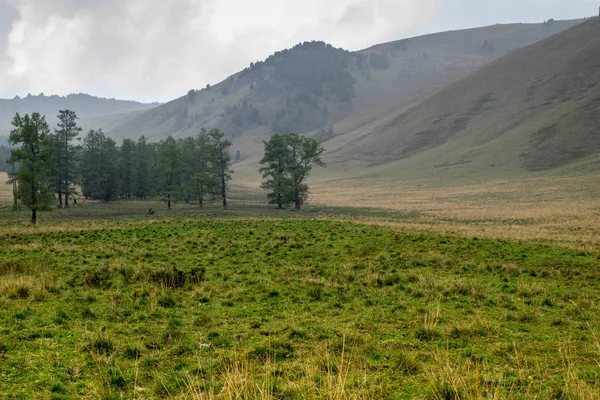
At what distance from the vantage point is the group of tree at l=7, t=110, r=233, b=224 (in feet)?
A: 136

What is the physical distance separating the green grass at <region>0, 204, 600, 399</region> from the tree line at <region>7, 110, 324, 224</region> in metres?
25.5

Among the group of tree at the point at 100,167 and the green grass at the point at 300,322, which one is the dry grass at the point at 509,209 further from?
the group of tree at the point at 100,167

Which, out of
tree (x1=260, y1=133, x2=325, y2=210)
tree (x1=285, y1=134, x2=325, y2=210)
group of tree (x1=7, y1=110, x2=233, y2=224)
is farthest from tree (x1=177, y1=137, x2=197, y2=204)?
tree (x1=285, y1=134, x2=325, y2=210)

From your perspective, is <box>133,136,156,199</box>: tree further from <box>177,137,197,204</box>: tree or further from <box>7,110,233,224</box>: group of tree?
<box>177,137,197,204</box>: tree

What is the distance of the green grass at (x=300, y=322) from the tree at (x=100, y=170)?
199 ft

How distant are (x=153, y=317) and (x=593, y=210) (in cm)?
6201

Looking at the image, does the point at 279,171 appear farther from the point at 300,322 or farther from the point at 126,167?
the point at 300,322

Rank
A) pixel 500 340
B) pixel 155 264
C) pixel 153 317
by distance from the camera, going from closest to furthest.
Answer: pixel 500 340, pixel 153 317, pixel 155 264

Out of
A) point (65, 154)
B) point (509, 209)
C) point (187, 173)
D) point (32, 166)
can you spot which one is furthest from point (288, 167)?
point (65, 154)

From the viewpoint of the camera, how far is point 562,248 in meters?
21.8

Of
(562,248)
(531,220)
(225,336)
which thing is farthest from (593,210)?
(225,336)

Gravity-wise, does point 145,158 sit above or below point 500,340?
above

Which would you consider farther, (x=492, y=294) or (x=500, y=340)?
(x=492, y=294)

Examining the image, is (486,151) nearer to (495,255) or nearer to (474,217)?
(474,217)
